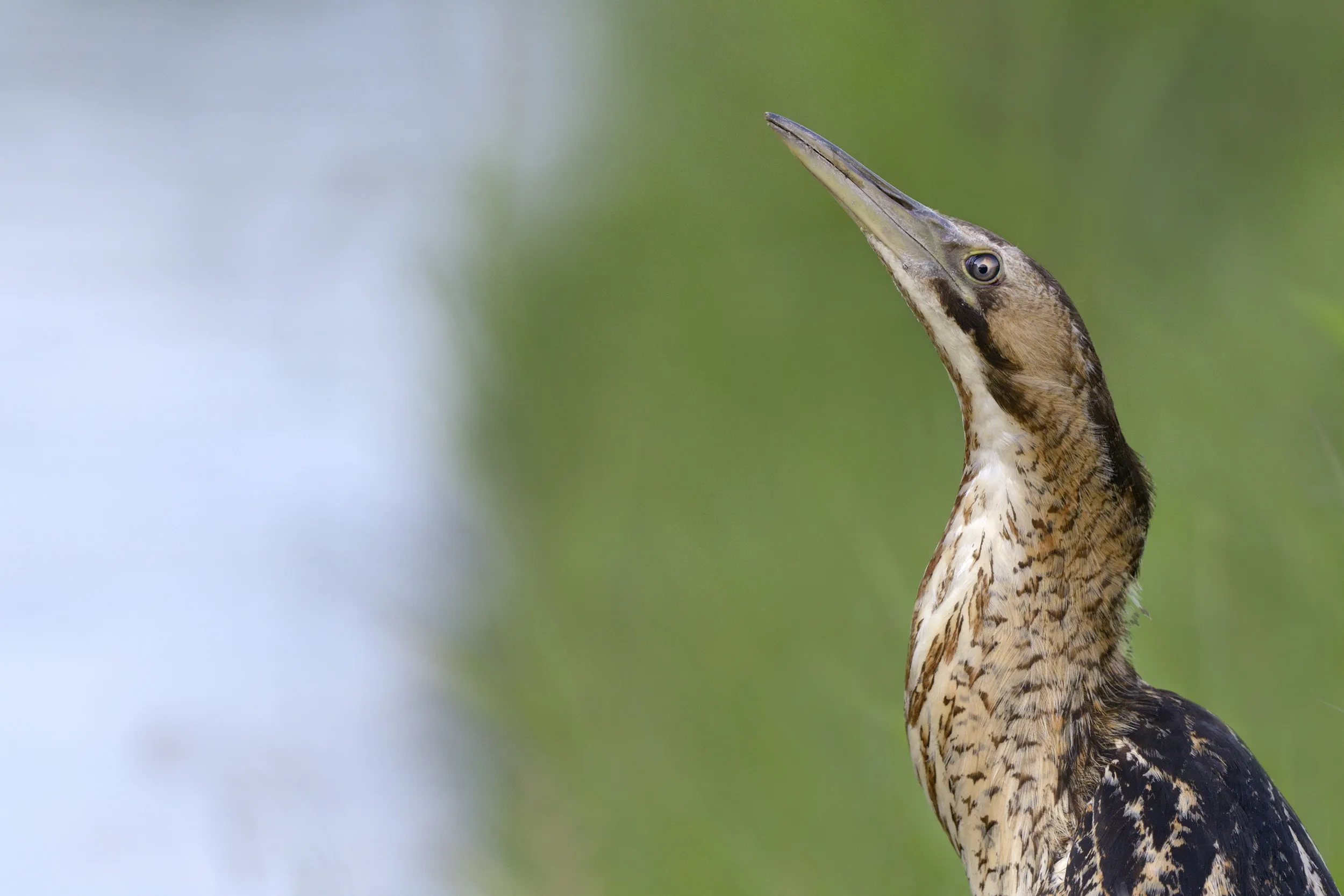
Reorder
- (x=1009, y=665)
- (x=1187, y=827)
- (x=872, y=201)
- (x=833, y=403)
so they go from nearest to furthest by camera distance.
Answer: (x=1187, y=827), (x=1009, y=665), (x=872, y=201), (x=833, y=403)

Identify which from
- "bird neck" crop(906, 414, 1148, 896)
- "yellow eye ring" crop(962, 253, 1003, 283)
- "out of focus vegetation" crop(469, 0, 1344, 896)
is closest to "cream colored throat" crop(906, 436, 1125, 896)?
"bird neck" crop(906, 414, 1148, 896)

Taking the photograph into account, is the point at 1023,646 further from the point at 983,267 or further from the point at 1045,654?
the point at 983,267

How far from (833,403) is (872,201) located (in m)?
1.27

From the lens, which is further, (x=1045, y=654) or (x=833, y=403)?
(x=833, y=403)

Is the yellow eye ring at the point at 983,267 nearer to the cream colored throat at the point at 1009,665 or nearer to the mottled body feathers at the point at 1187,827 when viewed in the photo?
the cream colored throat at the point at 1009,665

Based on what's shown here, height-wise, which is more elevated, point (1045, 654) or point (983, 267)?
point (983, 267)

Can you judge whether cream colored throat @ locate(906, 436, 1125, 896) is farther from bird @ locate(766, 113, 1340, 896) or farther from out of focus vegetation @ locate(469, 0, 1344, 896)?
out of focus vegetation @ locate(469, 0, 1344, 896)

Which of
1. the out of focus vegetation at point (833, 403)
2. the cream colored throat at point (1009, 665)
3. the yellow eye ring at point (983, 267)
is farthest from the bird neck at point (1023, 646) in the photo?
the out of focus vegetation at point (833, 403)

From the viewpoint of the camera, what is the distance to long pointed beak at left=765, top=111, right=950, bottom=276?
1.52 metres

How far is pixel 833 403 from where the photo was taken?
279 centimetres

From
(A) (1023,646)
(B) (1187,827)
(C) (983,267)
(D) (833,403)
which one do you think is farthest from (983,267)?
(D) (833,403)

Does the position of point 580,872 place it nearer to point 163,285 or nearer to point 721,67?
point 721,67

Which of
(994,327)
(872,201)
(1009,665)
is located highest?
(872,201)

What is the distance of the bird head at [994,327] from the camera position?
4.62 feet
